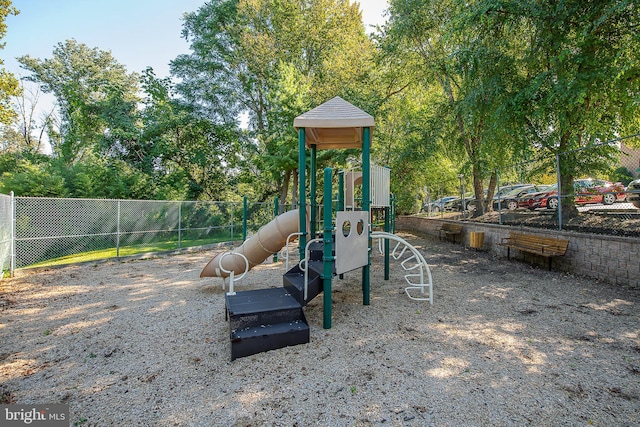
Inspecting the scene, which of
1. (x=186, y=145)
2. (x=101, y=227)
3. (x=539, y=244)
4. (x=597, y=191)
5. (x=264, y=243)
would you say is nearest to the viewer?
(x=264, y=243)

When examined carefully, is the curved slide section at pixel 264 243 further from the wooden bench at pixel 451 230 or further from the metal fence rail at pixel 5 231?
the wooden bench at pixel 451 230

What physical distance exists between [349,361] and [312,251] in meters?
2.33

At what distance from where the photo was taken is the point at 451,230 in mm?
12227

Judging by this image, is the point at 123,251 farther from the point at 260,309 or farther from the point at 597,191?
the point at 597,191

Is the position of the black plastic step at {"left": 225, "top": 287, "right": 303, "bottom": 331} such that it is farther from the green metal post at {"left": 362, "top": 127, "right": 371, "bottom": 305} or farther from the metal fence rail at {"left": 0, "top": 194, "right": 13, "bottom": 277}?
the metal fence rail at {"left": 0, "top": 194, "right": 13, "bottom": 277}

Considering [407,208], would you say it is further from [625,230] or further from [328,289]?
[328,289]

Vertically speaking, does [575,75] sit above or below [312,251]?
above

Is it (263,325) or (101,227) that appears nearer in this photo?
(263,325)

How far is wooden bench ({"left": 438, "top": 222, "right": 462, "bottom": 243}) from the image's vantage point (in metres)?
11.9

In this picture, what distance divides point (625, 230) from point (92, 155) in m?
20.0

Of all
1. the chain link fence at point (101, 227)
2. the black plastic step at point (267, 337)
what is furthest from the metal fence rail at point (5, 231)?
the black plastic step at point (267, 337)

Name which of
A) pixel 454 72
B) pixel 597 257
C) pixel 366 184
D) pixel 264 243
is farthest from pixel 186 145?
pixel 597 257

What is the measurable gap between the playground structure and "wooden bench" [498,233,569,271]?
2854 millimetres

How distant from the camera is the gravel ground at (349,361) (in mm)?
2342
